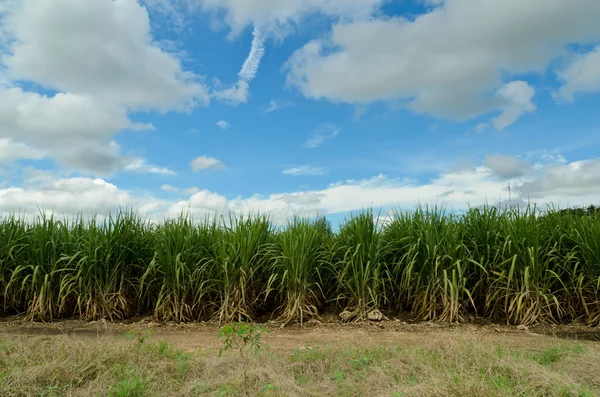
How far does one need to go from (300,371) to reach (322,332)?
2087 millimetres

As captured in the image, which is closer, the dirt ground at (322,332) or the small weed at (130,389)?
the small weed at (130,389)

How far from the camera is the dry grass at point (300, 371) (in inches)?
122

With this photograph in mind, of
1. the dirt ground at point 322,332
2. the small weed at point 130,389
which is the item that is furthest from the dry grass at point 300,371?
the dirt ground at point 322,332

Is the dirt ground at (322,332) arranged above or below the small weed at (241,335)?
below

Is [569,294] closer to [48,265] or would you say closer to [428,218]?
[428,218]

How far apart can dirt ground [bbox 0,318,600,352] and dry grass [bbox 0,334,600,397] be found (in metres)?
0.90

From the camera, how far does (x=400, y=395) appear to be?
9.58 feet

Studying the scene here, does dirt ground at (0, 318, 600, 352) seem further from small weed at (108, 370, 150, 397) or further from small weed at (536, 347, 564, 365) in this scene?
small weed at (108, 370, 150, 397)

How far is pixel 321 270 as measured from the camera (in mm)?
6746

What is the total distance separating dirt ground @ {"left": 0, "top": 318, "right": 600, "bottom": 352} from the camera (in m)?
5.06

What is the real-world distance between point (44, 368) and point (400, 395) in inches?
98.8

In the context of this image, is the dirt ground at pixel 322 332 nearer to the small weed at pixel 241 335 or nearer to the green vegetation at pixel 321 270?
the green vegetation at pixel 321 270

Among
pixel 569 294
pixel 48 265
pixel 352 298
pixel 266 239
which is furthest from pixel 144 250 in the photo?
pixel 569 294

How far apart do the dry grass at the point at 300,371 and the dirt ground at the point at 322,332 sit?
90 cm
